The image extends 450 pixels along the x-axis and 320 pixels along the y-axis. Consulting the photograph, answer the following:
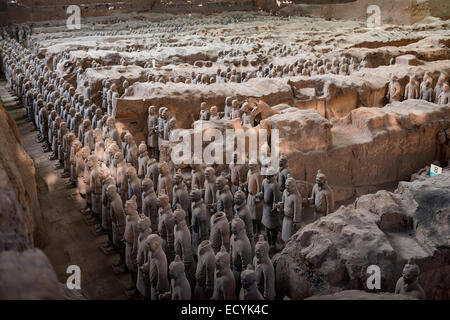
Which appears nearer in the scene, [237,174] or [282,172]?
[282,172]

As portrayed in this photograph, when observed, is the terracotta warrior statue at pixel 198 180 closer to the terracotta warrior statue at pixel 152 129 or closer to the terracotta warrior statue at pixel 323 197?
the terracotta warrior statue at pixel 323 197

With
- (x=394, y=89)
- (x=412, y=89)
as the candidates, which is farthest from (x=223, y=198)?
(x=412, y=89)

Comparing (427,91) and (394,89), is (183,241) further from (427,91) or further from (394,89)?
(427,91)

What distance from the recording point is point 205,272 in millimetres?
3639

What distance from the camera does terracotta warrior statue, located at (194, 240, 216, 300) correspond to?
11.8 ft

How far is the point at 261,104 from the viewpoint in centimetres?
732

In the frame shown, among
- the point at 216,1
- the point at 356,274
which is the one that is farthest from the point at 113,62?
the point at 216,1

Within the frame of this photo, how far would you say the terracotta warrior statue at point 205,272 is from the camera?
11.8 feet

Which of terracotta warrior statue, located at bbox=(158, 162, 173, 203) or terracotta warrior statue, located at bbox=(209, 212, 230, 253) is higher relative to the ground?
terracotta warrior statue, located at bbox=(158, 162, 173, 203)

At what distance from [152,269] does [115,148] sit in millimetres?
2687

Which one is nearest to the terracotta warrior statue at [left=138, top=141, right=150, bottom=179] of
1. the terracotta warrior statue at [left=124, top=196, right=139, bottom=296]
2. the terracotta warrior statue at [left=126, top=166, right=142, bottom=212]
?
the terracotta warrior statue at [left=126, top=166, right=142, bottom=212]

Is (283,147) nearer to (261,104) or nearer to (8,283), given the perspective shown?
(261,104)

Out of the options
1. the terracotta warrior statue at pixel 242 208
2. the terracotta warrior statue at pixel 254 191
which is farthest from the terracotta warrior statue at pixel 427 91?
the terracotta warrior statue at pixel 242 208

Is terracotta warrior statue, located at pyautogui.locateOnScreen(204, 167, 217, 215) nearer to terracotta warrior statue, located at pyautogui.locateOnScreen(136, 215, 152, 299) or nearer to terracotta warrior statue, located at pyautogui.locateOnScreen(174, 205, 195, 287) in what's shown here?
terracotta warrior statue, located at pyautogui.locateOnScreen(174, 205, 195, 287)
